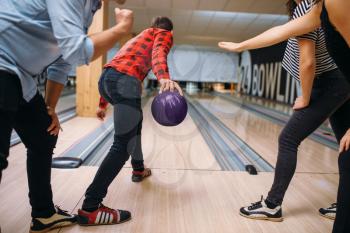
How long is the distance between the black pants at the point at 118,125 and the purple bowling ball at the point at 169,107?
0.34ft

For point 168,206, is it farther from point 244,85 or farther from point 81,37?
point 244,85

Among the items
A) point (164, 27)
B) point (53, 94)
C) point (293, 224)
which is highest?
point (164, 27)

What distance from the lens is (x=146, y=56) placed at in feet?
6.14

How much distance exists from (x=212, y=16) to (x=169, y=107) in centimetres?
750

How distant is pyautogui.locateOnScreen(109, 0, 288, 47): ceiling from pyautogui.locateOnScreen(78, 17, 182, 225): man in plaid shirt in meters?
5.23

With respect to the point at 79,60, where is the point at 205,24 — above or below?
above

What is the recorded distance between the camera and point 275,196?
6.00 feet

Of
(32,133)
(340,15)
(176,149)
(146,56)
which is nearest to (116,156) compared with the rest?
(32,133)

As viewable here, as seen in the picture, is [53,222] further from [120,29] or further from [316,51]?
[316,51]

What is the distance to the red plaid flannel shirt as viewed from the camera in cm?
173

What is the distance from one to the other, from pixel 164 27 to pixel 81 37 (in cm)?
89

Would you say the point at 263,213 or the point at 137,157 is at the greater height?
the point at 137,157

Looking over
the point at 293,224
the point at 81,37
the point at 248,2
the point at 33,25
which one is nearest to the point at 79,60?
the point at 81,37

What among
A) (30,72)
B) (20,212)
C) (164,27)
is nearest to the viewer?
(30,72)
